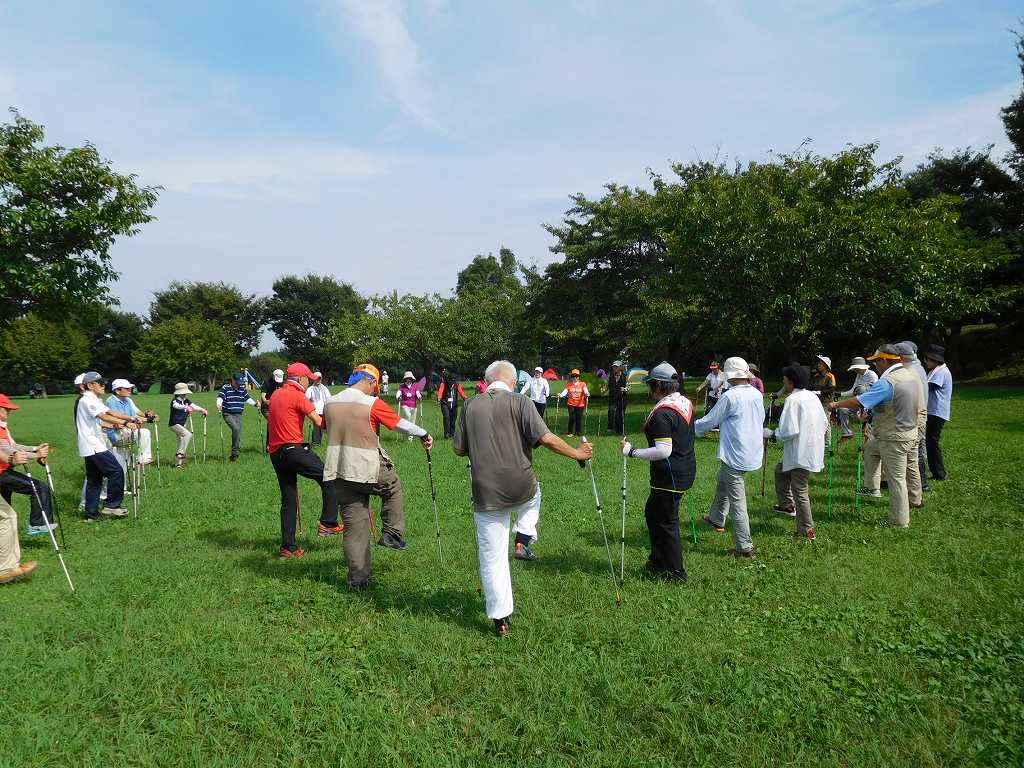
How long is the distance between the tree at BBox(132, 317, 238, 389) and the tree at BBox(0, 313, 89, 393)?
6544 millimetres

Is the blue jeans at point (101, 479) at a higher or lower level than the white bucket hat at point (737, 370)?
lower

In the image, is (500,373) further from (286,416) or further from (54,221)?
(54,221)

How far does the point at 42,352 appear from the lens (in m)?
60.0

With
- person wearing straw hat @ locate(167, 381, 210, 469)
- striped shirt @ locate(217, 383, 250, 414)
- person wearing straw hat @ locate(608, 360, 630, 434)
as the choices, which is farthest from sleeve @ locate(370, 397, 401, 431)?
person wearing straw hat @ locate(608, 360, 630, 434)

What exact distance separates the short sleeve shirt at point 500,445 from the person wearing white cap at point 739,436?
2492mm

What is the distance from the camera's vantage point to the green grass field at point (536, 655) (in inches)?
148

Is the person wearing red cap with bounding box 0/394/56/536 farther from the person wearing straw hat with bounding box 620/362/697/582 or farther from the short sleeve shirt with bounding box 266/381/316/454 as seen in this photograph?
the person wearing straw hat with bounding box 620/362/697/582

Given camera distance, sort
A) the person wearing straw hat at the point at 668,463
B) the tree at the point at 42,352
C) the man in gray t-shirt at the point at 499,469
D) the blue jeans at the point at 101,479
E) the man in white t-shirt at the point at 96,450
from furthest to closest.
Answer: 1. the tree at the point at 42,352
2. the blue jeans at the point at 101,479
3. the man in white t-shirt at the point at 96,450
4. the person wearing straw hat at the point at 668,463
5. the man in gray t-shirt at the point at 499,469

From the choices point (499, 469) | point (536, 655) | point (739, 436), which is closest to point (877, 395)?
point (739, 436)

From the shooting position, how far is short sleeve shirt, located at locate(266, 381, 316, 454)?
7.45m

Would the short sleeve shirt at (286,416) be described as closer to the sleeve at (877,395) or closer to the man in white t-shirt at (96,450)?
the man in white t-shirt at (96,450)

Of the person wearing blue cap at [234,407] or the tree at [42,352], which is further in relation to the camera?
the tree at [42,352]

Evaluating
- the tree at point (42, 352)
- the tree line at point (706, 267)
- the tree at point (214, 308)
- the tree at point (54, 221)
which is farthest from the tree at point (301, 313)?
the tree at point (54, 221)

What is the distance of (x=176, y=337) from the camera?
201ft
